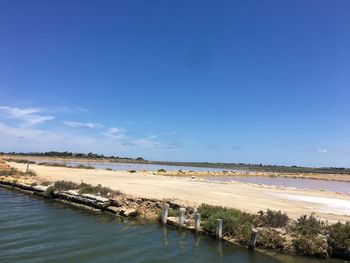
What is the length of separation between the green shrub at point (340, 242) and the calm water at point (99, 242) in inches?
42.8

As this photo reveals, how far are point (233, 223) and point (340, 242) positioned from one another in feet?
15.8

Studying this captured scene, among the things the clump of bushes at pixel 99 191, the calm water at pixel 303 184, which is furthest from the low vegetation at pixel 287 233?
the calm water at pixel 303 184

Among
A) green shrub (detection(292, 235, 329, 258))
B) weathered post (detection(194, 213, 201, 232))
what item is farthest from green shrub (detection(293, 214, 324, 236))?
weathered post (detection(194, 213, 201, 232))

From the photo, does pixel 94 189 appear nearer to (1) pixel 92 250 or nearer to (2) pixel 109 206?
(2) pixel 109 206

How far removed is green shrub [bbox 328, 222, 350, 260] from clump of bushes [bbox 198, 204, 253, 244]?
3.56 metres

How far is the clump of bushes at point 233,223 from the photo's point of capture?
58.6 ft

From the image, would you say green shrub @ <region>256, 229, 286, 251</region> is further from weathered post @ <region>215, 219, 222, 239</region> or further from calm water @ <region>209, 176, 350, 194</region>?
calm water @ <region>209, 176, 350, 194</region>

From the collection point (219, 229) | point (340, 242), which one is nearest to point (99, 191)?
point (219, 229)

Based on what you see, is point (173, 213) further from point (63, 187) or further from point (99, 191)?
point (63, 187)

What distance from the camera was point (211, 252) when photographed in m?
16.3

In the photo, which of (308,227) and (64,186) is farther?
(64,186)

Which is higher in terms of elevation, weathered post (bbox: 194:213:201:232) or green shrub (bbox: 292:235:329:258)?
weathered post (bbox: 194:213:201:232)

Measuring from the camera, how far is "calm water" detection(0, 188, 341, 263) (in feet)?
49.0

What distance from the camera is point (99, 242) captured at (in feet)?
55.7
